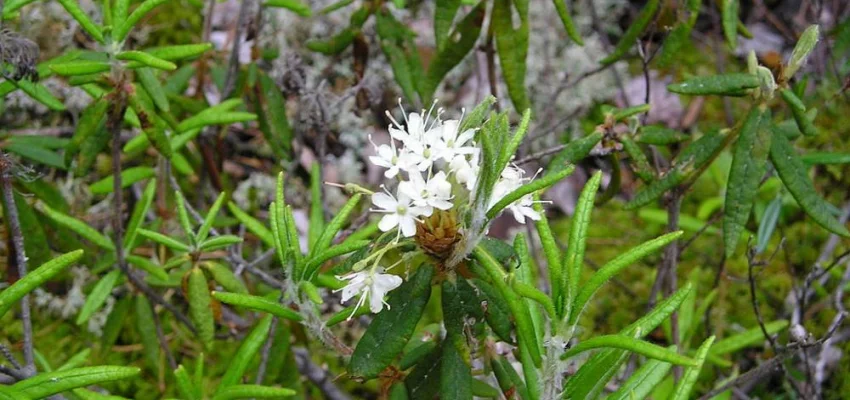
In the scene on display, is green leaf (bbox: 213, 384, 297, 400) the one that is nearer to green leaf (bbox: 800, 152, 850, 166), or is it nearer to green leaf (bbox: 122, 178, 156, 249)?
green leaf (bbox: 122, 178, 156, 249)

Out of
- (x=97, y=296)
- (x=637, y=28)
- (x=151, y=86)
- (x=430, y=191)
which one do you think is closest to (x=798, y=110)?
(x=637, y=28)

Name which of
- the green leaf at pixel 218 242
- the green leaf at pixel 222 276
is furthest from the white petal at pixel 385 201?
the green leaf at pixel 222 276

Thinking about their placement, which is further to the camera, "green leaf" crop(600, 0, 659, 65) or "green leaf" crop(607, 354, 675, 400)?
"green leaf" crop(600, 0, 659, 65)

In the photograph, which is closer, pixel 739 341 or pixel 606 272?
pixel 606 272

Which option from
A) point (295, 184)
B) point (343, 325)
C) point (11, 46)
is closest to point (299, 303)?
point (11, 46)

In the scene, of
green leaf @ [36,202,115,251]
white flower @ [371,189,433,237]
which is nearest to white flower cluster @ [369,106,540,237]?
white flower @ [371,189,433,237]

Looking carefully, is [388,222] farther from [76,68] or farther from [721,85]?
[721,85]

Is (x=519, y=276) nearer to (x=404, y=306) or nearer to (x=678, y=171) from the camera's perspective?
(x=404, y=306)
